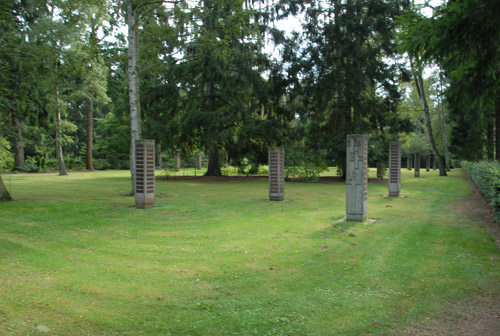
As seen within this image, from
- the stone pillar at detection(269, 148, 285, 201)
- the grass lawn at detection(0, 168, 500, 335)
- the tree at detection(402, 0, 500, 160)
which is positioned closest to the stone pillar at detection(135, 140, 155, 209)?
the grass lawn at detection(0, 168, 500, 335)

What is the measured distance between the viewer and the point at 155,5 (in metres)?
14.5

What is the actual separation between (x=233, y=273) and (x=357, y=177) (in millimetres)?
5141

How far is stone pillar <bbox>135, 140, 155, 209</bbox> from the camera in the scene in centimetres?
1095

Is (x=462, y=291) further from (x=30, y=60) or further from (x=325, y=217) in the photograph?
(x=30, y=60)

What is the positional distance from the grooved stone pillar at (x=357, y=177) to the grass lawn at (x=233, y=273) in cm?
49

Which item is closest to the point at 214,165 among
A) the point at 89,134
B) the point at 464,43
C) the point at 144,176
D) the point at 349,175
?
the point at 144,176

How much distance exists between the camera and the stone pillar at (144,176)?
1095 centimetres

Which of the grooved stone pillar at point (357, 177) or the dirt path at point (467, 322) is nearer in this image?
the dirt path at point (467, 322)

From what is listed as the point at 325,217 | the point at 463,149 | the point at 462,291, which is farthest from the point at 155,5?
the point at 463,149

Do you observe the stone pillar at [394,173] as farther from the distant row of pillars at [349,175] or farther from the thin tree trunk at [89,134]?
the thin tree trunk at [89,134]

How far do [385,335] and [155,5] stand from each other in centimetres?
1445

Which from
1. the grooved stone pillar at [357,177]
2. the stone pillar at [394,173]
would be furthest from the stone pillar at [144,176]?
the stone pillar at [394,173]

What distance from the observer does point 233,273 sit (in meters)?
5.08

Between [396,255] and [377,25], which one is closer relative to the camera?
[396,255]
